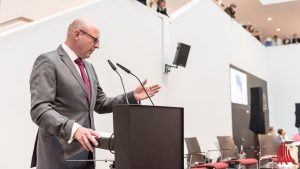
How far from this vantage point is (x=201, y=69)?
7316 mm

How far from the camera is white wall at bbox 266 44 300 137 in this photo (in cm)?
1227

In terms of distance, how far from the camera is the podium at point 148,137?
1.21m

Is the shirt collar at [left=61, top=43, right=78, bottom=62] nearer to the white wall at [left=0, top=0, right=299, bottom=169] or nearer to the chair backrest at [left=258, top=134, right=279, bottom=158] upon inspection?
the white wall at [left=0, top=0, right=299, bottom=169]

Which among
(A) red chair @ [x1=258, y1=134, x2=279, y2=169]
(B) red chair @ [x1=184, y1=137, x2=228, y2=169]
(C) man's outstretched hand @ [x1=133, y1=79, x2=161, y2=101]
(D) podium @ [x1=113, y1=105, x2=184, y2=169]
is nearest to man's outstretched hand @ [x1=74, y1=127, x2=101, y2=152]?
(D) podium @ [x1=113, y1=105, x2=184, y2=169]

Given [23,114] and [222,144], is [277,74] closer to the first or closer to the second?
[222,144]

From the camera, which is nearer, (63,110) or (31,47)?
(63,110)

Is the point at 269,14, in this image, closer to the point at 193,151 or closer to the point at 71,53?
the point at 193,151

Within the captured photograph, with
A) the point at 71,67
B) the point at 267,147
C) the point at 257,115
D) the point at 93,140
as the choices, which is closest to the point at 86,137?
the point at 93,140

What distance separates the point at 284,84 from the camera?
41.3 feet

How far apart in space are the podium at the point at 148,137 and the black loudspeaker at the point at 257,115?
711 cm

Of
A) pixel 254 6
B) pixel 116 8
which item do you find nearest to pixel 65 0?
pixel 116 8

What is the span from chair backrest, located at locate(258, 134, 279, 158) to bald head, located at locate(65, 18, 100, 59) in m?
5.34

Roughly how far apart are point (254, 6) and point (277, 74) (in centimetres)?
252

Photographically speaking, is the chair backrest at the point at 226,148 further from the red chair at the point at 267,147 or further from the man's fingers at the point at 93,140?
the man's fingers at the point at 93,140
